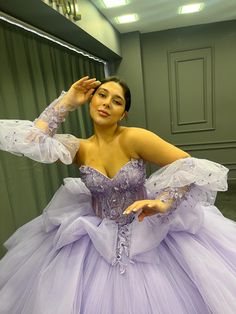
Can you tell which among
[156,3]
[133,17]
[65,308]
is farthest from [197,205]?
[133,17]

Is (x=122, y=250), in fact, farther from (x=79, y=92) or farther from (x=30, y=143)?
(x=79, y=92)

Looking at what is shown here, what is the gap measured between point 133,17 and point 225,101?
5.70ft

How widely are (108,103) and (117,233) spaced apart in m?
0.47

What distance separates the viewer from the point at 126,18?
3.22m

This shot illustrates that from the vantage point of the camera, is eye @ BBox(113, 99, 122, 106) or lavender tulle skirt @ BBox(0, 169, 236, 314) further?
eye @ BBox(113, 99, 122, 106)

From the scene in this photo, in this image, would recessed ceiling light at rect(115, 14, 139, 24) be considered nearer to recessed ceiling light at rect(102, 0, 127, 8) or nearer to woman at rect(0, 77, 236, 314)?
recessed ceiling light at rect(102, 0, 127, 8)

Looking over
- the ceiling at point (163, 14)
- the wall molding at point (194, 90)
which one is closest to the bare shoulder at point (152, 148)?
the ceiling at point (163, 14)

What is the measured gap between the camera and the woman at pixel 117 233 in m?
0.89

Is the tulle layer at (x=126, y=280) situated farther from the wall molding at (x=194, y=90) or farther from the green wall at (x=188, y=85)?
the wall molding at (x=194, y=90)

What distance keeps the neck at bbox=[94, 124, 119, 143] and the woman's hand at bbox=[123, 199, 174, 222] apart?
355 mm

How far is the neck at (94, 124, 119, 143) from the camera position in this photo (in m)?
1.16

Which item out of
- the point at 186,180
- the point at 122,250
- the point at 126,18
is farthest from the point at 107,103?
the point at 126,18

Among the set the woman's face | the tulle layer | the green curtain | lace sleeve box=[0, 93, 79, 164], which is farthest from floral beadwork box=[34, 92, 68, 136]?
the green curtain

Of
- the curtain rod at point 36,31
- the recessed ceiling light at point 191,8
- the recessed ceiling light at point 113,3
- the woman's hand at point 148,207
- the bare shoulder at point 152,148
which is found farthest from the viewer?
the recessed ceiling light at point 191,8
